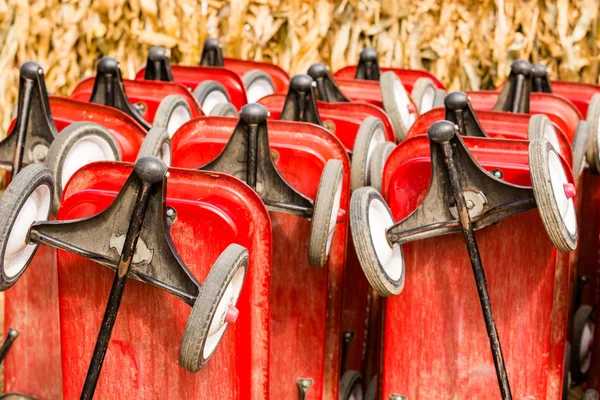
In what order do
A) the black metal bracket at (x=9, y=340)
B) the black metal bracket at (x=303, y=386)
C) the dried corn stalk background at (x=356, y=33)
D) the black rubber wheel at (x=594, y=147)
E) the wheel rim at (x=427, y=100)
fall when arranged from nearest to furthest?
the black metal bracket at (x=303, y=386), the black metal bracket at (x=9, y=340), the black rubber wheel at (x=594, y=147), the wheel rim at (x=427, y=100), the dried corn stalk background at (x=356, y=33)

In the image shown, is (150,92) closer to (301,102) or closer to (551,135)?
(301,102)

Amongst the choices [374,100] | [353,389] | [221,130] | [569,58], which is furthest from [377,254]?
[569,58]

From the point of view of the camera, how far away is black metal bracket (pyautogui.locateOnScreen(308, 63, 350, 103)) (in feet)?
12.6

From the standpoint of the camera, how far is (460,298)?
2824 millimetres

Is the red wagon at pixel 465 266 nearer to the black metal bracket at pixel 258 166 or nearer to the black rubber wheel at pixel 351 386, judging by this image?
the black metal bracket at pixel 258 166

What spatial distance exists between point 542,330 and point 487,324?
Result: 258 mm

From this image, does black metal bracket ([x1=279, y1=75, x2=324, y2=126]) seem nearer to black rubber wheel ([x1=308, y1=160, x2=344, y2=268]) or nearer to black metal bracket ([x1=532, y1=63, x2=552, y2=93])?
black rubber wheel ([x1=308, y1=160, x2=344, y2=268])

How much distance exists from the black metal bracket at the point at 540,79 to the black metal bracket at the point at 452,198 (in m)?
1.59

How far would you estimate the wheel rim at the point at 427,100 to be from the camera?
444 cm

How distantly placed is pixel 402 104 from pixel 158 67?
3.52 ft

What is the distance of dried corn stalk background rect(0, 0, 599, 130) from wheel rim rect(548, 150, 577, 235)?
3.53 meters

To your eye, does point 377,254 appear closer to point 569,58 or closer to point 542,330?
point 542,330

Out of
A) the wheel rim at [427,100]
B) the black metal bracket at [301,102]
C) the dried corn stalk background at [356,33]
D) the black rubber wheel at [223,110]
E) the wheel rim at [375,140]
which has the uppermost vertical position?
the dried corn stalk background at [356,33]

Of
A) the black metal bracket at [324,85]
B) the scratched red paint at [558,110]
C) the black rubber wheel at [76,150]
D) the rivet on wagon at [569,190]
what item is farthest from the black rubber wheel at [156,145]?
the scratched red paint at [558,110]
